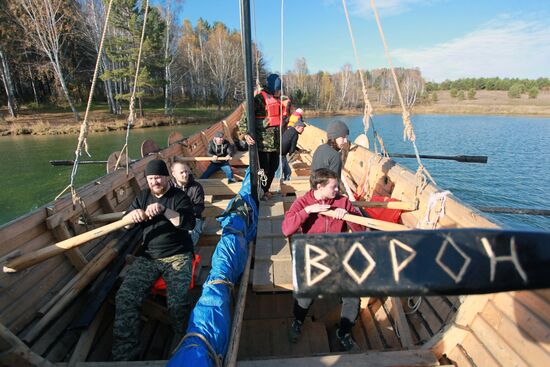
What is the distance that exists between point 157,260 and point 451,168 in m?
14.5

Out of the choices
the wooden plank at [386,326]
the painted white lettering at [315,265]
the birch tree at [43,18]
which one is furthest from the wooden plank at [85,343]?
the birch tree at [43,18]

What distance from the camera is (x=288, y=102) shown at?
4.76 m

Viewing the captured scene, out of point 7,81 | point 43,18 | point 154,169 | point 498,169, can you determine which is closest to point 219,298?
point 154,169

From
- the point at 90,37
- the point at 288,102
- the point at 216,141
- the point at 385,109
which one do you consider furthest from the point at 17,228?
the point at 385,109

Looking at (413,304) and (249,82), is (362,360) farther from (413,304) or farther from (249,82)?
(249,82)

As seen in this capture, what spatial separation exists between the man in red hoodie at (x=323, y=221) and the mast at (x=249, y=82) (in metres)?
1.46

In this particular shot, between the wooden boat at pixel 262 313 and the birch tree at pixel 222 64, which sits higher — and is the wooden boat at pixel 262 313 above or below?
below

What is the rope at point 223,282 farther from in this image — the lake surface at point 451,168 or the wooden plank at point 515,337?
the lake surface at point 451,168

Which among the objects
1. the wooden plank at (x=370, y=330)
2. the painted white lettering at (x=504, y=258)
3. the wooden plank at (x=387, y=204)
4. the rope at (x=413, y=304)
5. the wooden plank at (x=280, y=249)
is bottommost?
the wooden plank at (x=370, y=330)

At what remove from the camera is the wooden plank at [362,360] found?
2.04m

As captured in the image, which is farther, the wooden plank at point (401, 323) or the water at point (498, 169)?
the water at point (498, 169)

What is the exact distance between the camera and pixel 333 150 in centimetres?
385

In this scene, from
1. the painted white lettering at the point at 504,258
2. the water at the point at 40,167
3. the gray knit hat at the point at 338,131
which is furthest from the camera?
the water at the point at 40,167

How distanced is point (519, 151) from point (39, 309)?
20746 millimetres
